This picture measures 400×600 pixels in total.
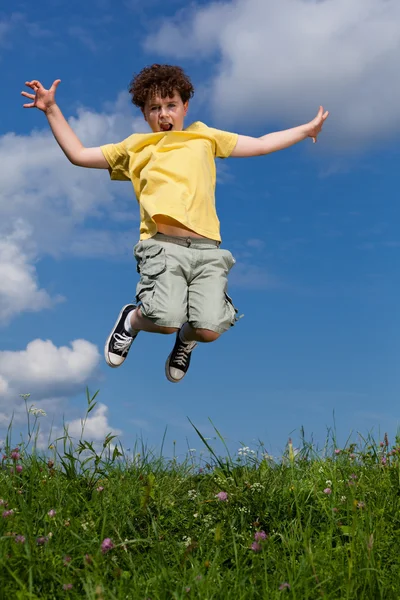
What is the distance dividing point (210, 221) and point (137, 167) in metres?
0.95

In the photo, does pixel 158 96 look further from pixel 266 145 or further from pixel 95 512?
pixel 95 512

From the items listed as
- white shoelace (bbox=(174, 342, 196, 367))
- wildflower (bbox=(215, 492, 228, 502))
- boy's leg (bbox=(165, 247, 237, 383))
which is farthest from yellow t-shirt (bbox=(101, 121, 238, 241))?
wildflower (bbox=(215, 492, 228, 502))

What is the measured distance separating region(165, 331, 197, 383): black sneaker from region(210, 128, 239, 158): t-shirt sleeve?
1.97 m

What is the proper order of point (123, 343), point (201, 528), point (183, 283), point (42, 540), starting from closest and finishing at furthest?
point (42, 540) < point (201, 528) < point (183, 283) < point (123, 343)

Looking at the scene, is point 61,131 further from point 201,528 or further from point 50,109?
point 201,528

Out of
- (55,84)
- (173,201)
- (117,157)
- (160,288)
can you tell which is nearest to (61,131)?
(55,84)

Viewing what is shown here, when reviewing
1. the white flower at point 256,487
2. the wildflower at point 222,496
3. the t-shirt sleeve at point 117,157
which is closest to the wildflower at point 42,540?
the wildflower at point 222,496

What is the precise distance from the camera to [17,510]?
4.24 meters

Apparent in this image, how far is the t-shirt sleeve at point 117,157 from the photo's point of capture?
A: 22.9 feet

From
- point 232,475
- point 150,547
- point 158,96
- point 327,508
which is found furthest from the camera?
point 158,96

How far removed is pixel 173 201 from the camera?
6.32m

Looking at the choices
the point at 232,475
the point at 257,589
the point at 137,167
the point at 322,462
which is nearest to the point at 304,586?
the point at 257,589

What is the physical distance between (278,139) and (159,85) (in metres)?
1.36

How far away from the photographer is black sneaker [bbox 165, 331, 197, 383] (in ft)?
23.7
